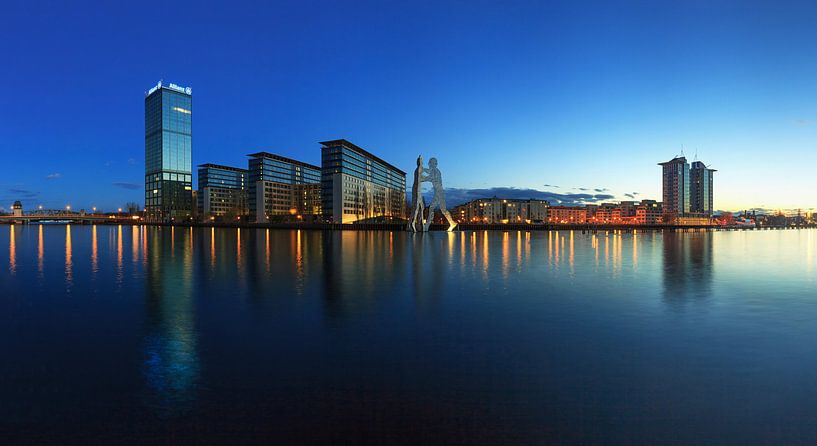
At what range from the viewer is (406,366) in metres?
9.97

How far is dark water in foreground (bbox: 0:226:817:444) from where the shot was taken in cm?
713

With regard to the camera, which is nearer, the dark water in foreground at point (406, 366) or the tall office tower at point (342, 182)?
the dark water in foreground at point (406, 366)

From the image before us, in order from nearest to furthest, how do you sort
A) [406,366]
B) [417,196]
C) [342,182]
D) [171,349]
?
[406,366]
[171,349]
[417,196]
[342,182]

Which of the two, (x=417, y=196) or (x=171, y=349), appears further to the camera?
(x=417, y=196)

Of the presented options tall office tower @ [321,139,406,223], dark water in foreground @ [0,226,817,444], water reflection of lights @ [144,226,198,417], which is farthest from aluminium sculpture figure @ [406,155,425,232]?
water reflection of lights @ [144,226,198,417]

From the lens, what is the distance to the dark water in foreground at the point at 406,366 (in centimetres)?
713

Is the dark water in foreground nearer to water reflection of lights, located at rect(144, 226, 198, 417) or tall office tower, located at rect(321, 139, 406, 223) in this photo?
water reflection of lights, located at rect(144, 226, 198, 417)

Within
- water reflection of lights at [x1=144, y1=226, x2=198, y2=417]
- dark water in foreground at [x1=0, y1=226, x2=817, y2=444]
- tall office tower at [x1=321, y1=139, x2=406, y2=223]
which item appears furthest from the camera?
tall office tower at [x1=321, y1=139, x2=406, y2=223]

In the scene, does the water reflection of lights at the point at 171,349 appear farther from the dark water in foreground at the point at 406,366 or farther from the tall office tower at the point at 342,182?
the tall office tower at the point at 342,182

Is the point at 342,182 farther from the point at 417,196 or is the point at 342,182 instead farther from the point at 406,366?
the point at 406,366

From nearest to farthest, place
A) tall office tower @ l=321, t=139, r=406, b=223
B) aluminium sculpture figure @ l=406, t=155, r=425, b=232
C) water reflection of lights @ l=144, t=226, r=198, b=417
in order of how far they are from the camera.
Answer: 1. water reflection of lights @ l=144, t=226, r=198, b=417
2. aluminium sculpture figure @ l=406, t=155, r=425, b=232
3. tall office tower @ l=321, t=139, r=406, b=223

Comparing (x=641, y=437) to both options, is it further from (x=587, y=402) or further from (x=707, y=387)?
(x=707, y=387)

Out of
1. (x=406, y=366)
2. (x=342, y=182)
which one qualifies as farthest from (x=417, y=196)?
(x=406, y=366)

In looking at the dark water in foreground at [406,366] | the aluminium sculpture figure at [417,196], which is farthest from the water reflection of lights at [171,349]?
the aluminium sculpture figure at [417,196]
